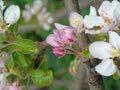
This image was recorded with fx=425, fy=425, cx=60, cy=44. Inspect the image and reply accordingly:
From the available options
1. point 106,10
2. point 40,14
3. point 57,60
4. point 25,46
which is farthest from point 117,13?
point 40,14

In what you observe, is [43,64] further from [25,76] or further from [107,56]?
[107,56]

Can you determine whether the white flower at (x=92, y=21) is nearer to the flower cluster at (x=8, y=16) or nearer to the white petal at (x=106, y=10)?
the white petal at (x=106, y=10)

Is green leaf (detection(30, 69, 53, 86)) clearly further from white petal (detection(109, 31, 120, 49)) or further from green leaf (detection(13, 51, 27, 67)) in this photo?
white petal (detection(109, 31, 120, 49))

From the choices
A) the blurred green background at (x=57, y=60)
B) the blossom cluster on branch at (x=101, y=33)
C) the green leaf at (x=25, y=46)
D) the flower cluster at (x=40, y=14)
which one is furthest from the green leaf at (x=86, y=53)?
the flower cluster at (x=40, y=14)

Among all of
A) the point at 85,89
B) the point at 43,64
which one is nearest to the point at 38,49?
the point at 43,64

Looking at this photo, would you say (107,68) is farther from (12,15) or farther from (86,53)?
(12,15)

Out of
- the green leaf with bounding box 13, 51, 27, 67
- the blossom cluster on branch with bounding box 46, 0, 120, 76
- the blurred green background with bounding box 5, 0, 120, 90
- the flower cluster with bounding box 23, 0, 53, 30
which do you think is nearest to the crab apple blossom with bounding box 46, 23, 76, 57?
the blossom cluster on branch with bounding box 46, 0, 120, 76
